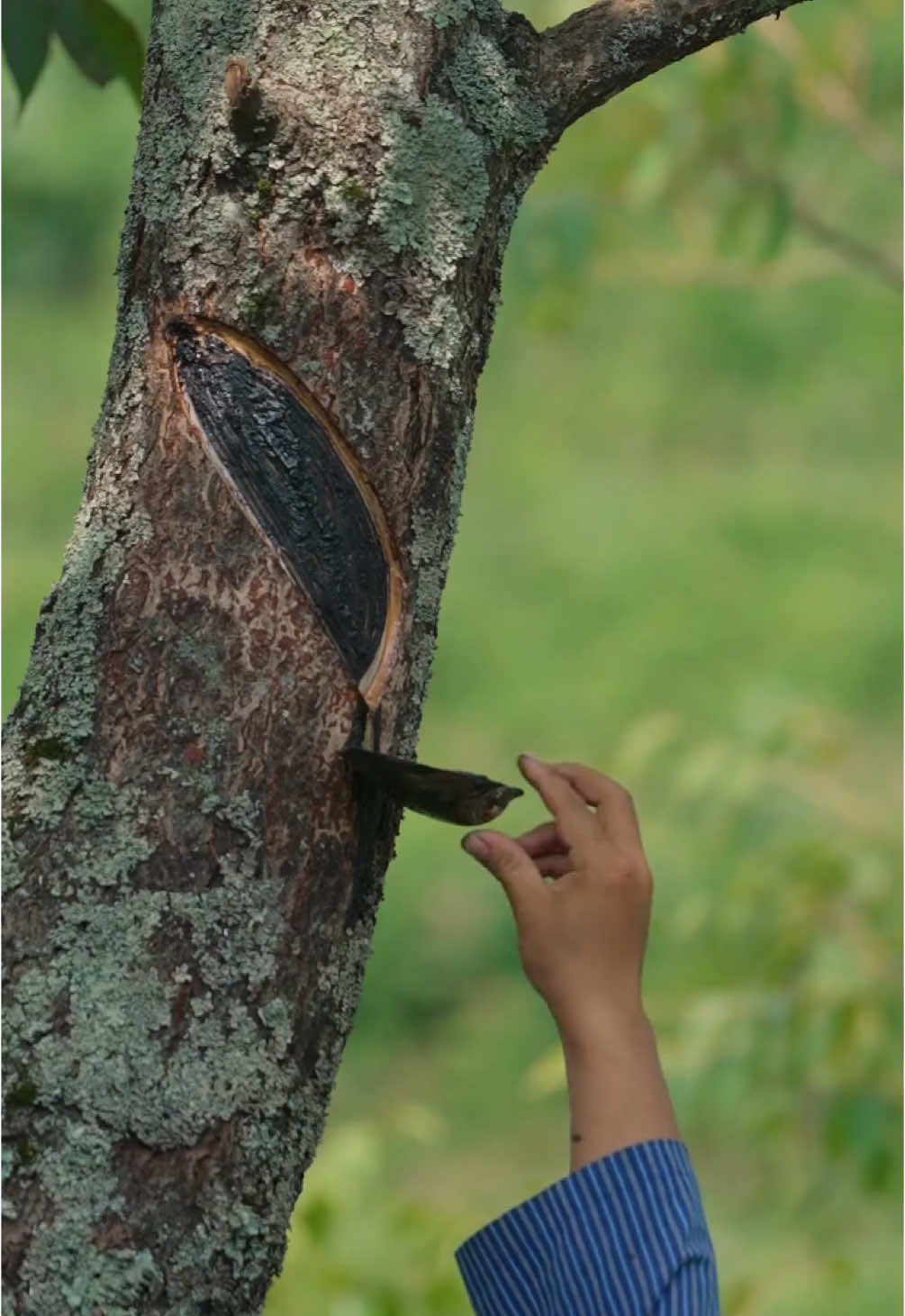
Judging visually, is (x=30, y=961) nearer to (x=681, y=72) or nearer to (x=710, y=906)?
(x=710, y=906)

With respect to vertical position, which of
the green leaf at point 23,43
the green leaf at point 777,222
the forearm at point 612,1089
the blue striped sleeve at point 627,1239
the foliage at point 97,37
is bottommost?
the blue striped sleeve at point 627,1239

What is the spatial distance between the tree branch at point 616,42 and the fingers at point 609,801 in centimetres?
42

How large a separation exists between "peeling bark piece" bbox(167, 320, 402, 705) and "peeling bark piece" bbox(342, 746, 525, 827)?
50mm

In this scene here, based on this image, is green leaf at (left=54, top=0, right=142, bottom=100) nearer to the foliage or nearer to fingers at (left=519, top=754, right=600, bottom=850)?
the foliage

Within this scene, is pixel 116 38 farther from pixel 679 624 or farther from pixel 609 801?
pixel 679 624

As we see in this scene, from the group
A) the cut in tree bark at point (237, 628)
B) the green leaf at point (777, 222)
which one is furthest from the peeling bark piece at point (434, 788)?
the green leaf at point (777, 222)

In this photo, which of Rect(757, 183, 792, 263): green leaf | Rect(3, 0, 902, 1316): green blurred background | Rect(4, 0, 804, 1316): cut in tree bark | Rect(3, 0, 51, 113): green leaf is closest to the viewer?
Rect(4, 0, 804, 1316): cut in tree bark

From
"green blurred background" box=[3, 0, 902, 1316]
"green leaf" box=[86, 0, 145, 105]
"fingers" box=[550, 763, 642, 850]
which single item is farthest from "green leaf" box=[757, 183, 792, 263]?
"fingers" box=[550, 763, 642, 850]

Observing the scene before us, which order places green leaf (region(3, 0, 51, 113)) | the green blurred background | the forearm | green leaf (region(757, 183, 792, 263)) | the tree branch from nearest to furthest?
the forearm < the tree branch < green leaf (region(3, 0, 51, 113)) < green leaf (region(757, 183, 792, 263)) < the green blurred background

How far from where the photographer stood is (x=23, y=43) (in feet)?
4.22

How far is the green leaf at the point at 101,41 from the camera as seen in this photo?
53.1 inches

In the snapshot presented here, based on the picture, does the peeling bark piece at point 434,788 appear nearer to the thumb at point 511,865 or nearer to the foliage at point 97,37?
the thumb at point 511,865

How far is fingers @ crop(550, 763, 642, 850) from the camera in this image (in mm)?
1016

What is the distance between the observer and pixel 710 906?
9.32ft
